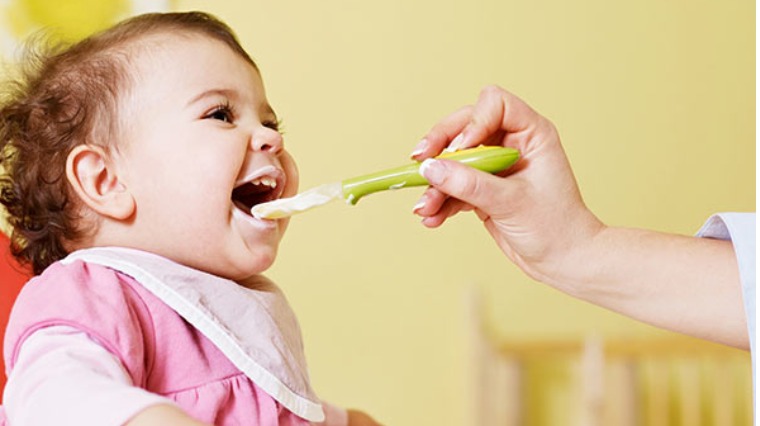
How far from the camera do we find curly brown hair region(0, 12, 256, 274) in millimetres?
892

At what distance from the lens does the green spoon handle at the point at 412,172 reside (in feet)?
2.67

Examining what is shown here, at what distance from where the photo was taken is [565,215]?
3.07ft

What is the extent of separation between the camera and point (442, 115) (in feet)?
7.86

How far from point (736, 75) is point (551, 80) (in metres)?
0.50

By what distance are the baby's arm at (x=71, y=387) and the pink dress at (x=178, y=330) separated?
17 mm

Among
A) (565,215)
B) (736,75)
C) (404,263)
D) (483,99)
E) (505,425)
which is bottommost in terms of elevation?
(505,425)

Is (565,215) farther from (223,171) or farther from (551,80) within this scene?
(551,80)

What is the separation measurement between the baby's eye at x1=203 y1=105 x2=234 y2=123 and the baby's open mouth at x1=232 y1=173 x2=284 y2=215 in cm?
6

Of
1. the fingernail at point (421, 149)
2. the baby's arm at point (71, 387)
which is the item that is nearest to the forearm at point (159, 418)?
the baby's arm at point (71, 387)

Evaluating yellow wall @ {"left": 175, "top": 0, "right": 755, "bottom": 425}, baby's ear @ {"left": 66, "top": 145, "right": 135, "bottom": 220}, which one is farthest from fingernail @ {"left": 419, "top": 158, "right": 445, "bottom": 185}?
yellow wall @ {"left": 175, "top": 0, "right": 755, "bottom": 425}

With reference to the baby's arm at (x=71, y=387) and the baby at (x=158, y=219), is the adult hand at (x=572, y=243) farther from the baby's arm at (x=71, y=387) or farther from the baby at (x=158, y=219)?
the baby's arm at (x=71, y=387)

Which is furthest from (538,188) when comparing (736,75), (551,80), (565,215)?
(736,75)

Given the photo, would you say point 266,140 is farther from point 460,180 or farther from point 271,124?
point 460,180

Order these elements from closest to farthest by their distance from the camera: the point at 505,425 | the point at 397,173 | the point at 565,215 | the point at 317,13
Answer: the point at 397,173
the point at 565,215
the point at 317,13
the point at 505,425
